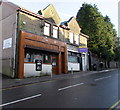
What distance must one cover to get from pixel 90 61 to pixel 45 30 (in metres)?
13.5

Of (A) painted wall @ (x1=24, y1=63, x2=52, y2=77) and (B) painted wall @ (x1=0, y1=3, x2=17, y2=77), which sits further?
(A) painted wall @ (x1=24, y1=63, x2=52, y2=77)

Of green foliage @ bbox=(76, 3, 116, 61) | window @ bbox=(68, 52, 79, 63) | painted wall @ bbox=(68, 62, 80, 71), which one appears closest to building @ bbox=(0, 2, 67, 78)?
painted wall @ bbox=(68, 62, 80, 71)

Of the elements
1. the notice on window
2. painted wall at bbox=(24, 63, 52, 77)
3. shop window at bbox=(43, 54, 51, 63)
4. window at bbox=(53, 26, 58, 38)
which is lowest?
painted wall at bbox=(24, 63, 52, 77)

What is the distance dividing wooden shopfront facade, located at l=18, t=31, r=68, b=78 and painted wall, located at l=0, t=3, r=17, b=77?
1055 millimetres

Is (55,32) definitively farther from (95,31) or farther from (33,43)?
(95,31)

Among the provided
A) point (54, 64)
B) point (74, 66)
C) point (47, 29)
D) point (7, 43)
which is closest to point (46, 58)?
point (54, 64)

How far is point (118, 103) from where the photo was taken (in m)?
5.52

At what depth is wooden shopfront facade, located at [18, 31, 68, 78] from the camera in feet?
46.7

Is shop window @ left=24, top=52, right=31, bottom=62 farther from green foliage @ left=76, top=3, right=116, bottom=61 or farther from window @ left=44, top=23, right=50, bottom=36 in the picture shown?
green foliage @ left=76, top=3, right=116, bottom=61

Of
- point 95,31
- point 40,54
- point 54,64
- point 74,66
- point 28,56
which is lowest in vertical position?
point 74,66

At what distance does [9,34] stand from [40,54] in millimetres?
4458

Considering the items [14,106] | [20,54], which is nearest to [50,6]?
[20,54]

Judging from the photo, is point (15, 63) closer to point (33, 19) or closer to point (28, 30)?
point (28, 30)

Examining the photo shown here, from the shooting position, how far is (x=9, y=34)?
15438mm
